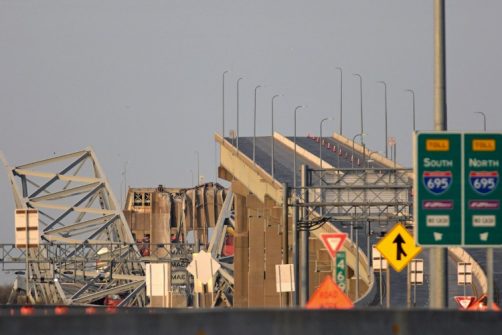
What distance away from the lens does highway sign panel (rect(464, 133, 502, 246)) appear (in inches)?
1083

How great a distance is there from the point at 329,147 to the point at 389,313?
117757mm

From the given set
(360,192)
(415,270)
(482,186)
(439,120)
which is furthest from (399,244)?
(415,270)

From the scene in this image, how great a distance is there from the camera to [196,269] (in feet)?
180

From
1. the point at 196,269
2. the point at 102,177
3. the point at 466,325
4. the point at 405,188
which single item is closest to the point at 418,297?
the point at 405,188

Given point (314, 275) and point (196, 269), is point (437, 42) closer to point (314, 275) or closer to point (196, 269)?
point (196, 269)

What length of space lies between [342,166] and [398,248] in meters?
89.1

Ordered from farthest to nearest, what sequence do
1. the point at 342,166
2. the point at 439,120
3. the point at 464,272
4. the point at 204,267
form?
the point at 342,166
the point at 464,272
the point at 204,267
the point at 439,120

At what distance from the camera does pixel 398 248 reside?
1590 inches

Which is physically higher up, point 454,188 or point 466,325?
point 454,188

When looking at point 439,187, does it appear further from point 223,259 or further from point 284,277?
point 223,259

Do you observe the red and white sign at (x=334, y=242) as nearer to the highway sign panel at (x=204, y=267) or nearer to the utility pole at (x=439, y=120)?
the utility pole at (x=439, y=120)

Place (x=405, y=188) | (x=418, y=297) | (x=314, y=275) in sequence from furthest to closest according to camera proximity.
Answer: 1. (x=314, y=275)
2. (x=418, y=297)
3. (x=405, y=188)

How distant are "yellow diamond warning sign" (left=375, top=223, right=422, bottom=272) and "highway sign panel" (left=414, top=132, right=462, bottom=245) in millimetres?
12413

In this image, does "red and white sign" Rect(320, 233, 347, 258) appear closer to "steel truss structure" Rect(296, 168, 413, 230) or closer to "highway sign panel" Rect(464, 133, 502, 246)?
"highway sign panel" Rect(464, 133, 502, 246)
